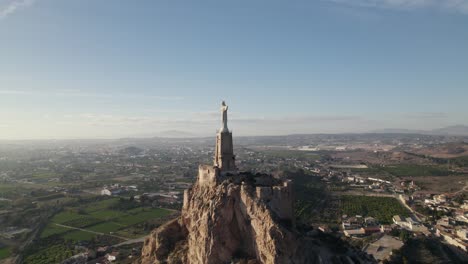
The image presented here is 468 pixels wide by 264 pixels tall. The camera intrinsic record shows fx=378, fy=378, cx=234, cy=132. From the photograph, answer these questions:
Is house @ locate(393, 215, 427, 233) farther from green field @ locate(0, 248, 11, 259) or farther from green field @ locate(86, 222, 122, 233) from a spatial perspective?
green field @ locate(0, 248, 11, 259)

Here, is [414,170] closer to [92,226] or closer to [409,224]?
[409,224]

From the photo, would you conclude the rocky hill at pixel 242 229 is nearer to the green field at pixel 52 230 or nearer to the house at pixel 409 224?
the house at pixel 409 224

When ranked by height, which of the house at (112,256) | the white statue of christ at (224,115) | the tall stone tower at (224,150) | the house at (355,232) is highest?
the white statue of christ at (224,115)

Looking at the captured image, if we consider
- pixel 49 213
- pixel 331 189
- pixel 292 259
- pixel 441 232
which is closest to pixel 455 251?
pixel 441 232

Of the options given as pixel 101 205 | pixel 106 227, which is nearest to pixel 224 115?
pixel 106 227

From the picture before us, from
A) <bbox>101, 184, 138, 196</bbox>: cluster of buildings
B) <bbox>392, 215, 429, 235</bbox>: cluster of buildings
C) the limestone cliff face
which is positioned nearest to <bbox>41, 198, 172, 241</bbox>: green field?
<bbox>101, 184, 138, 196</bbox>: cluster of buildings

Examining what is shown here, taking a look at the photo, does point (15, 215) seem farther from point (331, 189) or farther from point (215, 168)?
point (331, 189)

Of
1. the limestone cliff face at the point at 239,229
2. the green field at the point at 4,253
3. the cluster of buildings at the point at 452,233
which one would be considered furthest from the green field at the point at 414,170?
the green field at the point at 4,253
